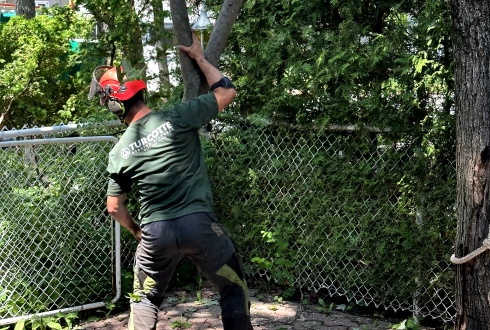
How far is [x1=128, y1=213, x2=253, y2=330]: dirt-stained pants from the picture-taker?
355cm

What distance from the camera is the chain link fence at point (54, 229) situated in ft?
15.8

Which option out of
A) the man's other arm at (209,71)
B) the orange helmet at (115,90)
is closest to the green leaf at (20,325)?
the orange helmet at (115,90)

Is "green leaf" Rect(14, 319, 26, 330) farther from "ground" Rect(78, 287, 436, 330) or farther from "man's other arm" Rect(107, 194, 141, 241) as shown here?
"man's other arm" Rect(107, 194, 141, 241)

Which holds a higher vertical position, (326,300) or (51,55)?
(51,55)

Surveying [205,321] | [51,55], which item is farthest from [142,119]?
[51,55]

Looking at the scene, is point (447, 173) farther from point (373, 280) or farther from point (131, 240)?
point (131, 240)

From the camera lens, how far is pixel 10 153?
4898 mm

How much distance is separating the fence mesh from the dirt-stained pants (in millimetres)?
1503

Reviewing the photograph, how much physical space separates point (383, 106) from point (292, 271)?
1688 mm

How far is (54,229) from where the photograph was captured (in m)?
5.00

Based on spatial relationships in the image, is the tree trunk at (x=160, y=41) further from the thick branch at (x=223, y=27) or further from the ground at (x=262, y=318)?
the thick branch at (x=223, y=27)

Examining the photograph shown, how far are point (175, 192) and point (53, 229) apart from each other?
1.85m

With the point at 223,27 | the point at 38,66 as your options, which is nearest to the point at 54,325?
the point at 223,27

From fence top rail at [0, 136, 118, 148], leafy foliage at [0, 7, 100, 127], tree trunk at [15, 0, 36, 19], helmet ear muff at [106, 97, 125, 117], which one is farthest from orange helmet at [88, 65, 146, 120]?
tree trunk at [15, 0, 36, 19]
